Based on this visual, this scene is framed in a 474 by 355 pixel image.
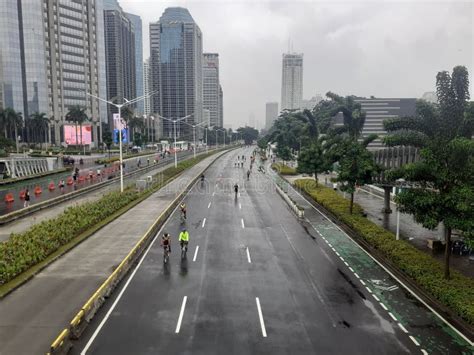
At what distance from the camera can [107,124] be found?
579 feet

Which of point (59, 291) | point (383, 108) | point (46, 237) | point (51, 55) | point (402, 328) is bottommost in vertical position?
point (402, 328)

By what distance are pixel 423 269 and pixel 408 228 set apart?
443 inches

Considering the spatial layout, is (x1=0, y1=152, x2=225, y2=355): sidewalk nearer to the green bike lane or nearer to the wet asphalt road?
the wet asphalt road

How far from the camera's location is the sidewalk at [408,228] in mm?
22359

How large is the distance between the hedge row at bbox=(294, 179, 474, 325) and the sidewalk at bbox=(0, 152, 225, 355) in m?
15.5

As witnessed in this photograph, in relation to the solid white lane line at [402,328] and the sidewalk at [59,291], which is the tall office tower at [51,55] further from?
the solid white lane line at [402,328]

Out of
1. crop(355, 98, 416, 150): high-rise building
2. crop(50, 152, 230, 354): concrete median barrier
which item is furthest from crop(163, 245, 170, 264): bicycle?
crop(355, 98, 416, 150): high-rise building

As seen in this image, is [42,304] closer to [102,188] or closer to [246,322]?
[246,322]

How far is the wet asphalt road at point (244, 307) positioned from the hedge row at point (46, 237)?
5.45m

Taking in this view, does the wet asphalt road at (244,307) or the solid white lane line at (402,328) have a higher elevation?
the wet asphalt road at (244,307)

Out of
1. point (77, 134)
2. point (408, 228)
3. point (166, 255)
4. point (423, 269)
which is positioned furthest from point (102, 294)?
point (77, 134)

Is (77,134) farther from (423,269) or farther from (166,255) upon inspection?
(423,269)

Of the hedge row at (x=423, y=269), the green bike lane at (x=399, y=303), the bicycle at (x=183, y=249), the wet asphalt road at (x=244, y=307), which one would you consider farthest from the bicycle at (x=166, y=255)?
the hedge row at (x=423, y=269)

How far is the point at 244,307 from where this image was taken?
1691cm
